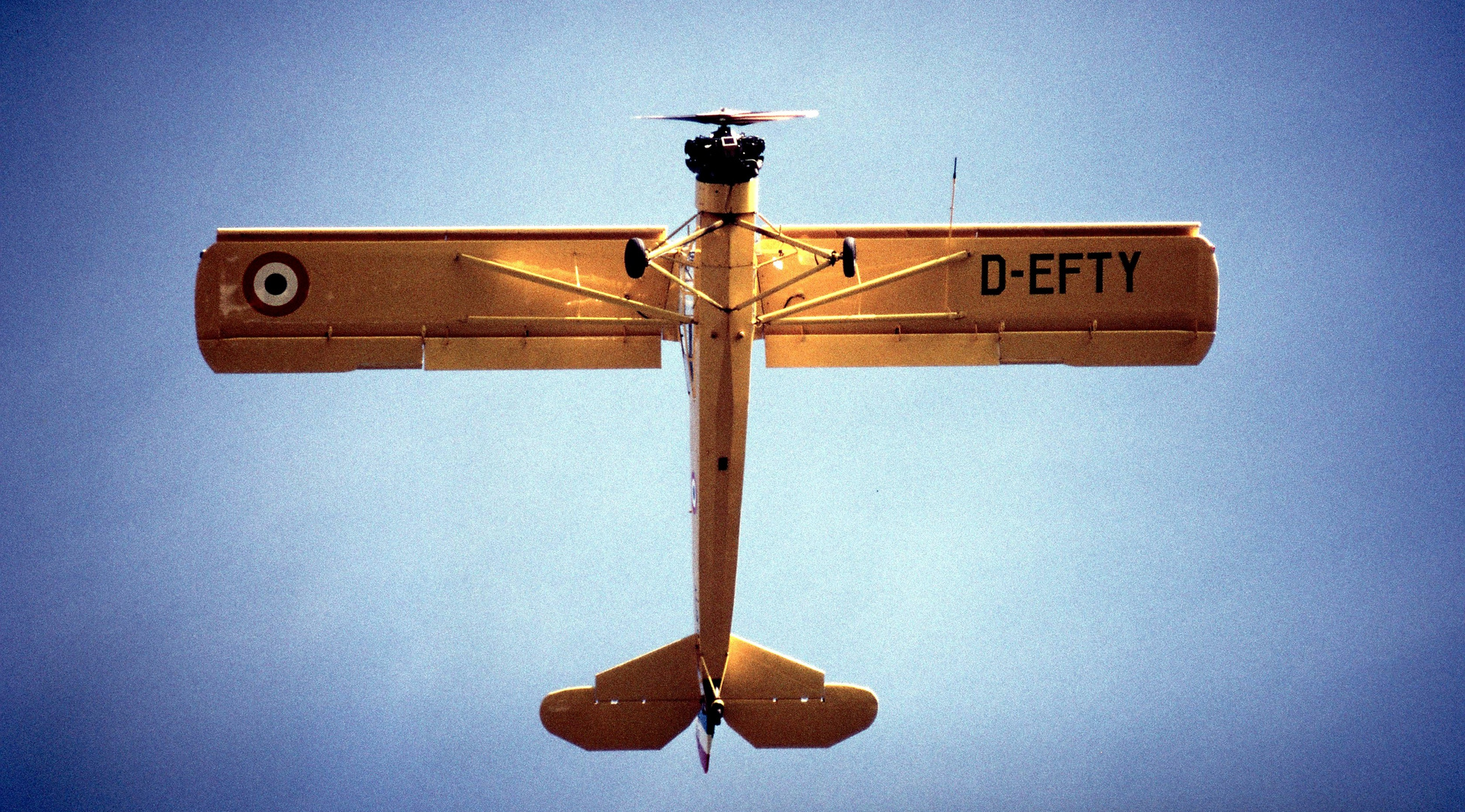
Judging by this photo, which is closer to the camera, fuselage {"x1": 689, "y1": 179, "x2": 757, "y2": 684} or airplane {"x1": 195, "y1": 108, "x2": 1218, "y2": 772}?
fuselage {"x1": 689, "y1": 179, "x2": 757, "y2": 684}

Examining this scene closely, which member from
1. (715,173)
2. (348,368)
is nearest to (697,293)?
(715,173)

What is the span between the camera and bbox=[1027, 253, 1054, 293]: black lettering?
1319 centimetres

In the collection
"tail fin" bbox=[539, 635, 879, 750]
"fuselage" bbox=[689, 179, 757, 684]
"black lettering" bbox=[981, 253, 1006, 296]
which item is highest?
"black lettering" bbox=[981, 253, 1006, 296]

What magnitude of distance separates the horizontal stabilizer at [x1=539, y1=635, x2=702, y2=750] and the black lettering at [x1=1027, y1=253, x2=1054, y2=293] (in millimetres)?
3254

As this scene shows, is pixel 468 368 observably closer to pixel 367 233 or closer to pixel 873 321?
pixel 367 233

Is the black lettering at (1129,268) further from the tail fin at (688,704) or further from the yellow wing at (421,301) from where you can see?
the tail fin at (688,704)

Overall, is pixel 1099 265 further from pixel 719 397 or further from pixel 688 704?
pixel 688 704

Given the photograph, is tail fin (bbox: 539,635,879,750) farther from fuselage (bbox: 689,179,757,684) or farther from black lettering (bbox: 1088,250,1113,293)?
black lettering (bbox: 1088,250,1113,293)

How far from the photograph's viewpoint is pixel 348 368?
13.3m

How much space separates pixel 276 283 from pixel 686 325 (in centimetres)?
274

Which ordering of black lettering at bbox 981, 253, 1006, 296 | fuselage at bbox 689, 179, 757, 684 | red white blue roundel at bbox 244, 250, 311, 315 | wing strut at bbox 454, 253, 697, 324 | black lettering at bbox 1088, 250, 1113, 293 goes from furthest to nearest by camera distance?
black lettering at bbox 1088, 250, 1113, 293
black lettering at bbox 981, 253, 1006, 296
red white blue roundel at bbox 244, 250, 311, 315
wing strut at bbox 454, 253, 697, 324
fuselage at bbox 689, 179, 757, 684

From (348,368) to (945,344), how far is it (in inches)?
155

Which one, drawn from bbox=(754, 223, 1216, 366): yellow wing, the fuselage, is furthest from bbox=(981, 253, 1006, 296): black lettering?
the fuselage

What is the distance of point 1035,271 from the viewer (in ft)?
43.4
